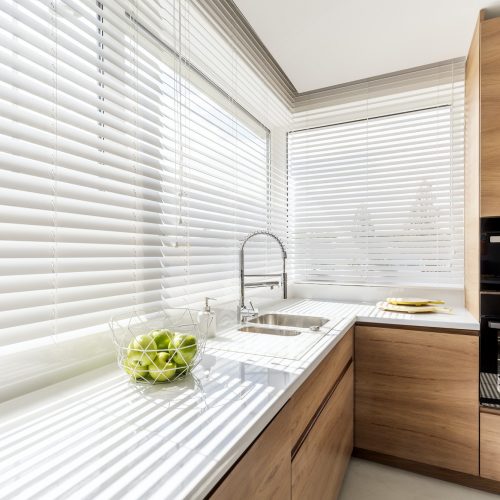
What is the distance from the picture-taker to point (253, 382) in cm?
105

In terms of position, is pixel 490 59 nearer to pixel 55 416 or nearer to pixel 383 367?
pixel 383 367

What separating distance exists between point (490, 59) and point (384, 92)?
85 centimetres

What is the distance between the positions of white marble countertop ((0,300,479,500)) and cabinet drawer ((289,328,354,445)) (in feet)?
0.25

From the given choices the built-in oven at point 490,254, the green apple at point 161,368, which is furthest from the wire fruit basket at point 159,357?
the built-in oven at point 490,254

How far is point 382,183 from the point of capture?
2.71 metres

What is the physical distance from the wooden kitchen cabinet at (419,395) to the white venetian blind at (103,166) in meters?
1.02

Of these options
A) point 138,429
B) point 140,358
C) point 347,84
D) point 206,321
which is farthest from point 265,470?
point 347,84

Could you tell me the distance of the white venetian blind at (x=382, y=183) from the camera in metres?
2.50

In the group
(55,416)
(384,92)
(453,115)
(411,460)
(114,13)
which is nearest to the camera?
(55,416)

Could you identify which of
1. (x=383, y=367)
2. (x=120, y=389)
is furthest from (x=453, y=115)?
(x=120, y=389)

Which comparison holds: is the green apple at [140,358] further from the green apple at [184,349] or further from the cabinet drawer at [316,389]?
the cabinet drawer at [316,389]

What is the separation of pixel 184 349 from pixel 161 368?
8 cm

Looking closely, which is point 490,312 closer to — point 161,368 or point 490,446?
point 490,446

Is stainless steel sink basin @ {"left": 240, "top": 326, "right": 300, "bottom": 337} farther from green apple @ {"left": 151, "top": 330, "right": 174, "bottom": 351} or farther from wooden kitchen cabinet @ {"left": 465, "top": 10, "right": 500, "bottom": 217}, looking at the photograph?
wooden kitchen cabinet @ {"left": 465, "top": 10, "right": 500, "bottom": 217}
